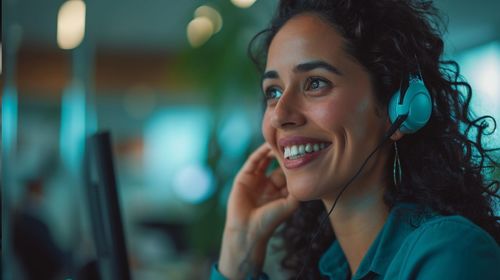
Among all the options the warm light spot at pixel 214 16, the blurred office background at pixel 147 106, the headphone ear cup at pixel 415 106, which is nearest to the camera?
the headphone ear cup at pixel 415 106

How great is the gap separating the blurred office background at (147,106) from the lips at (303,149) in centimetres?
47

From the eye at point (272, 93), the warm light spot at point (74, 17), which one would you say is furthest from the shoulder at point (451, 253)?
the warm light spot at point (74, 17)

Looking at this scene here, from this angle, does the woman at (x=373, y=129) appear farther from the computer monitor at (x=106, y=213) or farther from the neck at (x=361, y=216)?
the computer monitor at (x=106, y=213)

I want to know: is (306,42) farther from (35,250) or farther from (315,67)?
(35,250)

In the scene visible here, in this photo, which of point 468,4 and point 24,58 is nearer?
point 468,4

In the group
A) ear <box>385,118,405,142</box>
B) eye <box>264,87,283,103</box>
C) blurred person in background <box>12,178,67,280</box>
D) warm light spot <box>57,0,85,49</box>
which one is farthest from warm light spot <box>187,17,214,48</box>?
ear <box>385,118,405,142</box>

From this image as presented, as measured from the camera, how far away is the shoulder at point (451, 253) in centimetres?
96

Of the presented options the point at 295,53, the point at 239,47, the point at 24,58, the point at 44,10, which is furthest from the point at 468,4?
the point at 24,58

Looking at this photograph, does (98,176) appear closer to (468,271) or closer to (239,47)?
(468,271)

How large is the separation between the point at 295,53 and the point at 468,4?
Result: 4.53 ft

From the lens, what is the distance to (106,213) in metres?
1.24

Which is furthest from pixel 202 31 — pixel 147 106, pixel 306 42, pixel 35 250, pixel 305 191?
pixel 147 106

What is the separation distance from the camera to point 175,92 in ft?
22.0

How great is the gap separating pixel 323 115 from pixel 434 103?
269mm
